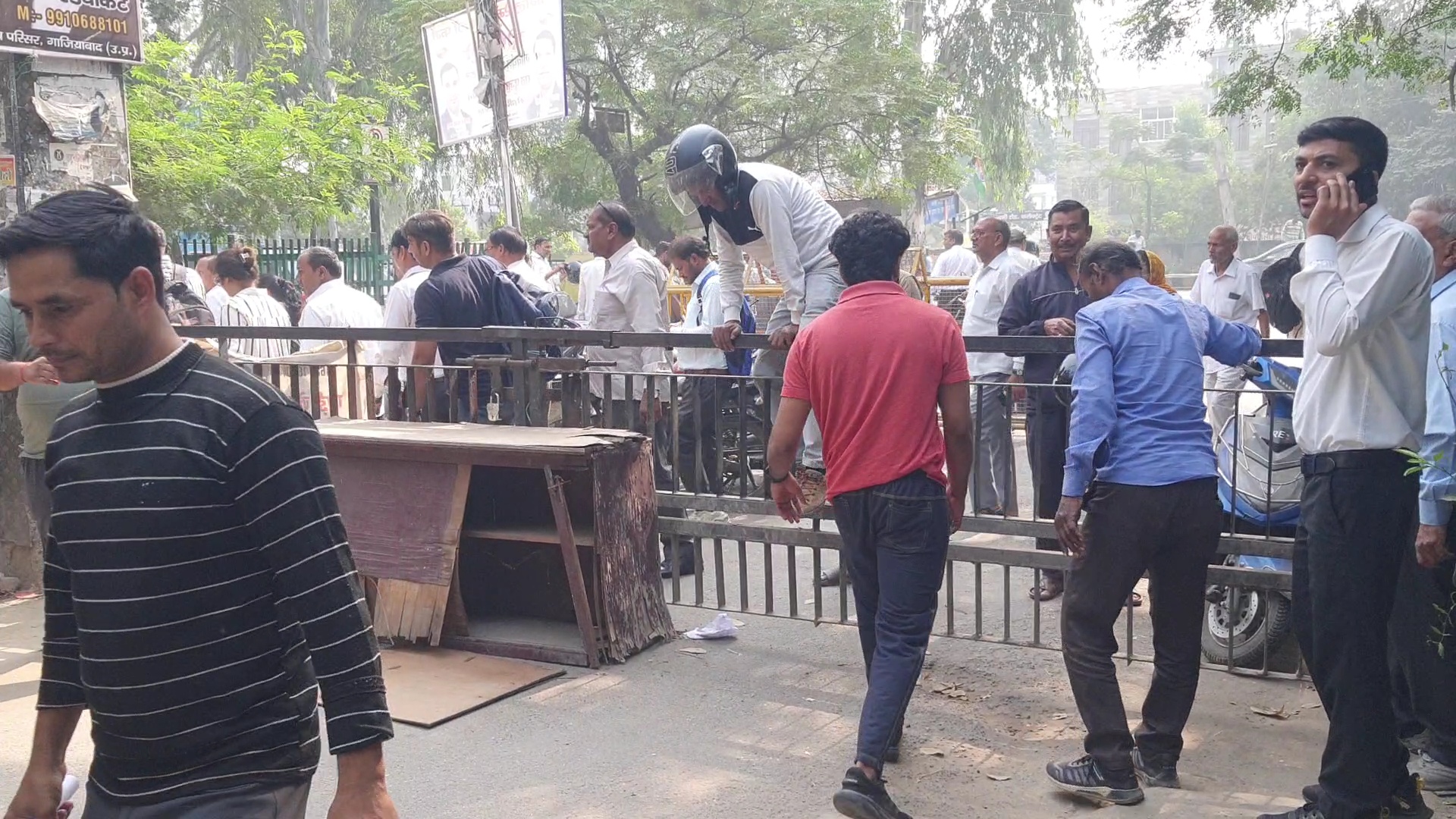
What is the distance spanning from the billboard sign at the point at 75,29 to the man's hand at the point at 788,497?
4797 mm

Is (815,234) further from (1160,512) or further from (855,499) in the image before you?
(1160,512)

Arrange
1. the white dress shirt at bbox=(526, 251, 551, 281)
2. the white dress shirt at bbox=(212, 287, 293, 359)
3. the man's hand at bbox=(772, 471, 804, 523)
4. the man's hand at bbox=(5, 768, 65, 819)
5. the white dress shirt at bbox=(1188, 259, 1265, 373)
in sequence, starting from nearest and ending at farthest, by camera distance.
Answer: the man's hand at bbox=(5, 768, 65, 819)
the man's hand at bbox=(772, 471, 804, 523)
the white dress shirt at bbox=(212, 287, 293, 359)
the white dress shirt at bbox=(1188, 259, 1265, 373)
the white dress shirt at bbox=(526, 251, 551, 281)

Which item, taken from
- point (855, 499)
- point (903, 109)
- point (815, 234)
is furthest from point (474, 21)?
point (903, 109)

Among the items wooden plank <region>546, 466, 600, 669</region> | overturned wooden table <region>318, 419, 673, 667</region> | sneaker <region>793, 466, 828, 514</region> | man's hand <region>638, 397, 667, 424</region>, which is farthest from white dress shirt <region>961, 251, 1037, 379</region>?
wooden plank <region>546, 466, 600, 669</region>

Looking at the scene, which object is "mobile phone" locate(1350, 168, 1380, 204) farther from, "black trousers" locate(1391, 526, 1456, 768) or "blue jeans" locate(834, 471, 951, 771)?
"blue jeans" locate(834, 471, 951, 771)

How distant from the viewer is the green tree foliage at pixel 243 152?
14625 mm

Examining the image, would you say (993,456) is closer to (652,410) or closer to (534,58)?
(652,410)

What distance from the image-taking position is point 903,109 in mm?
24875

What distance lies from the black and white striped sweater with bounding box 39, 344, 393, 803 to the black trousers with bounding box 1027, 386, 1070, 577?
3.75 m

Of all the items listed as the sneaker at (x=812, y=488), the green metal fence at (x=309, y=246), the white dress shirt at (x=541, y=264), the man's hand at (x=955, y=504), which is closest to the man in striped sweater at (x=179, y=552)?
the man's hand at (x=955, y=504)

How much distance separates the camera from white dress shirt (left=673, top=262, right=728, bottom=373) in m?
8.70

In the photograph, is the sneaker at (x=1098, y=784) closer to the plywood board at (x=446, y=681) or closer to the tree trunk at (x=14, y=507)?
the plywood board at (x=446, y=681)

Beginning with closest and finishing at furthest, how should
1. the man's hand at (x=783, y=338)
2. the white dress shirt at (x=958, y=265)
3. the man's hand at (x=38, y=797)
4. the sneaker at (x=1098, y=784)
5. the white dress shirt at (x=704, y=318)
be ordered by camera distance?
1. the man's hand at (x=38, y=797)
2. the sneaker at (x=1098, y=784)
3. the man's hand at (x=783, y=338)
4. the white dress shirt at (x=704, y=318)
5. the white dress shirt at (x=958, y=265)

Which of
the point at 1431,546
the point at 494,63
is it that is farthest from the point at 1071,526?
the point at 494,63
